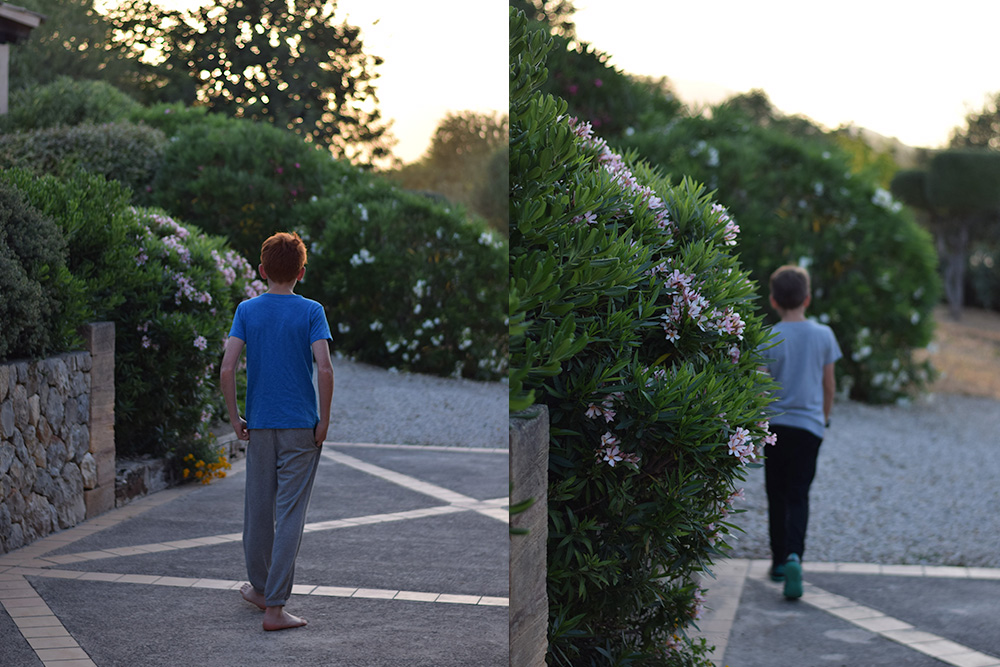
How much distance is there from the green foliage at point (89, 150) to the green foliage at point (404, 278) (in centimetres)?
73

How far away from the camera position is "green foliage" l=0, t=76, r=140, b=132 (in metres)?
4.02

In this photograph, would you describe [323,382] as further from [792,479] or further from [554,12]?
[554,12]

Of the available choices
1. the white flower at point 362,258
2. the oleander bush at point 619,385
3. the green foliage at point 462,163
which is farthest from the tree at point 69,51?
the oleander bush at point 619,385

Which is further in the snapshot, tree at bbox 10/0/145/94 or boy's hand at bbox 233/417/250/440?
tree at bbox 10/0/145/94

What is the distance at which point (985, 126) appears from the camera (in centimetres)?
2191

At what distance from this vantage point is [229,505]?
4.03 meters

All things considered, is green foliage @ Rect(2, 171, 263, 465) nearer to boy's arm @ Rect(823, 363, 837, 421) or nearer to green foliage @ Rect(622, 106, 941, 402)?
boy's arm @ Rect(823, 363, 837, 421)

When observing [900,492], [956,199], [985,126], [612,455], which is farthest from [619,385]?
[985,126]

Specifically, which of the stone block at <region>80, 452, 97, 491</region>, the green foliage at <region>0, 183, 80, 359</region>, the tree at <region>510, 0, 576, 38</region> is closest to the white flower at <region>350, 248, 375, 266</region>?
the green foliage at <region>0, 183, 80, 359</region>

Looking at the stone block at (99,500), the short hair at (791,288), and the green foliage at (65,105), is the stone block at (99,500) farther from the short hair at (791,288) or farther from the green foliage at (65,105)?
the short hair at (791,288)

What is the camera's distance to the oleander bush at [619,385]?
2805 mm

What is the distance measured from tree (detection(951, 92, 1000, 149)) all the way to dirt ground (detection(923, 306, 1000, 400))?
3.81 meters

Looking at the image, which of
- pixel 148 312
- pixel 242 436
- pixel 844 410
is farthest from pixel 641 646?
pixel 844 410

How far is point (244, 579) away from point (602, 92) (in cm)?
892
